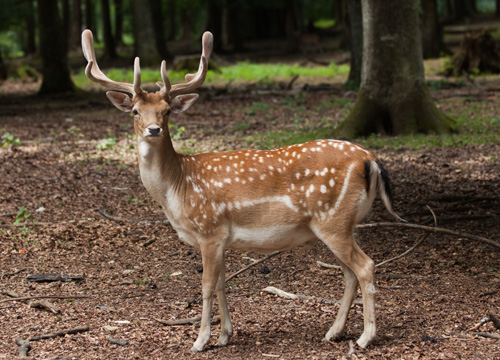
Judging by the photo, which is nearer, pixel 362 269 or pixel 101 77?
pixel 362 269

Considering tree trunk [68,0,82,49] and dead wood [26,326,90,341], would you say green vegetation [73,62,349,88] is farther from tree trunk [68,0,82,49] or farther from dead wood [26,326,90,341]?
dead wood [26,326,90,341]

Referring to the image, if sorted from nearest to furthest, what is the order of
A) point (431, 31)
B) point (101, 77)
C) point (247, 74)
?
point (101, 77) → point (247, 74) → point (431, 31)

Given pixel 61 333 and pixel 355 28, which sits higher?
pixel 355 28

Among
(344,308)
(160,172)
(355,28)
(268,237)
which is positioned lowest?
(344,308)

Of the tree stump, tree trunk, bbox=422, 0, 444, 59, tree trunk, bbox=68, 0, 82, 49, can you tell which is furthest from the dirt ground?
tree trunk, bbox=68, 0, 82, 49

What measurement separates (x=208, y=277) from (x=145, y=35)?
21.5 meters

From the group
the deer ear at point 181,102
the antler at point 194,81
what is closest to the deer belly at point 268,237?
the deer ear at point 181,102

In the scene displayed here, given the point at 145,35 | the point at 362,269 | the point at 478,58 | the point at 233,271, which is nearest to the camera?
the point at 362,269

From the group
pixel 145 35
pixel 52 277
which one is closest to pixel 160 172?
pixel 52 277

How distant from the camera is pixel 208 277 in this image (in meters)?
4.25

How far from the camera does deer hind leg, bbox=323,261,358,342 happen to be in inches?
169

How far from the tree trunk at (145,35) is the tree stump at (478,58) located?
1161cm

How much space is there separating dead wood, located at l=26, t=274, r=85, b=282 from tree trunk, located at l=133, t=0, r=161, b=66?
1976 centimetres

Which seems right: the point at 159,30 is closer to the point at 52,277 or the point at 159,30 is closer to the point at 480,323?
the point at 52,277
